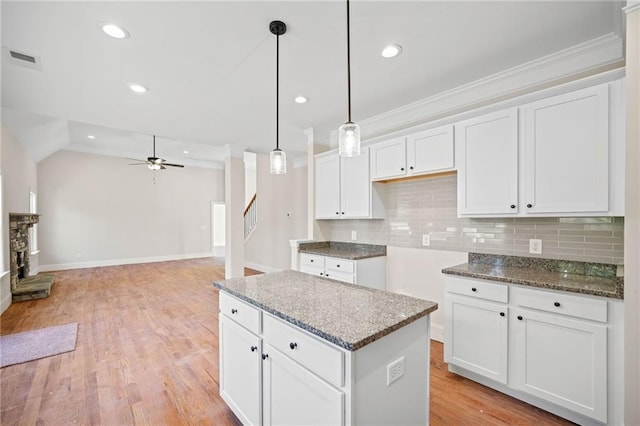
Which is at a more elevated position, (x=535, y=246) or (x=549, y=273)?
(x=535, y=246)

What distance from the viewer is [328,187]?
4.07m

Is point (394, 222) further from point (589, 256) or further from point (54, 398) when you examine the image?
point (54, 398)

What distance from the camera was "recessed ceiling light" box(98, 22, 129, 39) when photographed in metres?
2.02

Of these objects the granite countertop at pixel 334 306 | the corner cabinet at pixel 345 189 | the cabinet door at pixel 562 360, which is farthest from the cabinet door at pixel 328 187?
the cabinet door at pixel 562 360

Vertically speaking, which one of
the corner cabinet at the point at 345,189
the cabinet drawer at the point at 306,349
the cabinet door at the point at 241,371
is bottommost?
the cabinet door at the point at 241,371

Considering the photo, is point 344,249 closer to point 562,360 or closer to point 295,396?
point 562,360

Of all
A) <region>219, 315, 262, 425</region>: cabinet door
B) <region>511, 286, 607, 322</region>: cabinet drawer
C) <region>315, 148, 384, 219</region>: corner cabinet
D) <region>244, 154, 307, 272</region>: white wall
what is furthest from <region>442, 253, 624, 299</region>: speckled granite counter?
<region>244, 154, 307, 272</region>: white wall

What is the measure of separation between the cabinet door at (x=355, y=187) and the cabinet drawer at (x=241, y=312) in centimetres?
209

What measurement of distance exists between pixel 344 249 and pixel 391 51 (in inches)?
103

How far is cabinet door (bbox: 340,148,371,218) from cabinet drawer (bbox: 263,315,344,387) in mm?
2281

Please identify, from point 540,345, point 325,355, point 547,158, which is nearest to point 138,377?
point 325,355

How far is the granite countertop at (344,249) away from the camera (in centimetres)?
354

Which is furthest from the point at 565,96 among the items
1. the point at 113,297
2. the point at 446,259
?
the point at 113,297

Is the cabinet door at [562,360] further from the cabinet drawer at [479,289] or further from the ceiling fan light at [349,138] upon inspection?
the ceiling fan light at [349,138]
